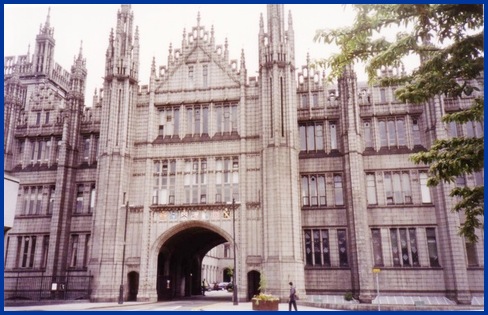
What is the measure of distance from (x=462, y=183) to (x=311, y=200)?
414 inches

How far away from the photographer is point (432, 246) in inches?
1261

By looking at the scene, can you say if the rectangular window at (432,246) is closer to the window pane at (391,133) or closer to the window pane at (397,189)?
the window pane at (397,189)

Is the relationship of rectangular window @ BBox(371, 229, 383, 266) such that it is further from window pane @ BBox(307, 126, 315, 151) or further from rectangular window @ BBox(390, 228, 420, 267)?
window pane @ BBox(307, 126, 315, 151)

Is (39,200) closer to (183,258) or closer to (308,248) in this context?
(183,258)

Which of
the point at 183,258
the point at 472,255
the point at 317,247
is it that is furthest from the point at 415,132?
the point at 183,258

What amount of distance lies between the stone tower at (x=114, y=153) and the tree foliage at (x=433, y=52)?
75.1ft

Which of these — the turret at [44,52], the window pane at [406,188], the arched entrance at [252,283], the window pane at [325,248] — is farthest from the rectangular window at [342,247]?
the turret at [44,52]

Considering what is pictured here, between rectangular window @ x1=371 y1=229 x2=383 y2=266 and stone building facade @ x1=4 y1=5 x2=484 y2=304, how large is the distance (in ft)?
0.45

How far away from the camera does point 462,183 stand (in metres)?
32.9

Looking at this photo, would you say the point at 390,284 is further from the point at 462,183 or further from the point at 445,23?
the point at 445,23

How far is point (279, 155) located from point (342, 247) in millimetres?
7846

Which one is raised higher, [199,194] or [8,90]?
[8,90]

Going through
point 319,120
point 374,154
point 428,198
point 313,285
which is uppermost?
point 319,120

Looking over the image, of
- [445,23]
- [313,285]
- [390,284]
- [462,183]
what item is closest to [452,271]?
[390,284]
